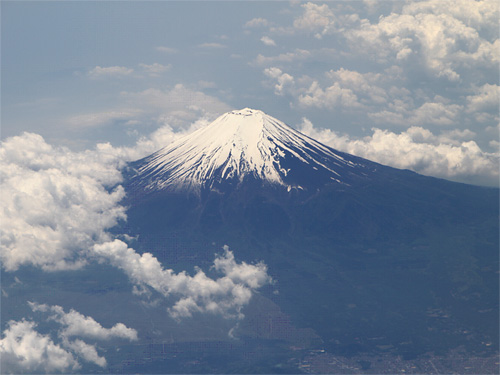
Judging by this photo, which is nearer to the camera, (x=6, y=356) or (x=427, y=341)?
(x=6, y=356)

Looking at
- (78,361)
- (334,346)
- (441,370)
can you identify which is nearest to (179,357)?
(78,361)

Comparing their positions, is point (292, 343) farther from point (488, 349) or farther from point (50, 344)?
point (50, 344)

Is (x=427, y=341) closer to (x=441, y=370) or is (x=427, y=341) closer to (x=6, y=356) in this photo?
(x=441, y=370)

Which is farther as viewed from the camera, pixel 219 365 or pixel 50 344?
pixel 50 344

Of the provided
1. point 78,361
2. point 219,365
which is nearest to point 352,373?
point 219,365

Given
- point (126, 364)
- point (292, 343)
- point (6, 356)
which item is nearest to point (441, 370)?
point (292, 343)

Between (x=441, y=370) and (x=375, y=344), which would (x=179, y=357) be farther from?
(x=441, y=370)

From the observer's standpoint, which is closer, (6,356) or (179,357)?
(6,356)
